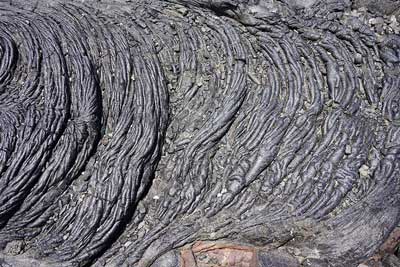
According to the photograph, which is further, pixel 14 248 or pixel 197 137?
pixel 197 137

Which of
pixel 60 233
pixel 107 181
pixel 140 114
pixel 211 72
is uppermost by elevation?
pixel 211 72

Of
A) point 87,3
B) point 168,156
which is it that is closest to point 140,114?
point 168,156

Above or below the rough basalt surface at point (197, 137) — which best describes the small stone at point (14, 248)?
below

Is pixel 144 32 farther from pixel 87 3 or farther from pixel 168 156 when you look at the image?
pixel 168 156

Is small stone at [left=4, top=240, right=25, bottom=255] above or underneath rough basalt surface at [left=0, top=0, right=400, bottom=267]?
underneath

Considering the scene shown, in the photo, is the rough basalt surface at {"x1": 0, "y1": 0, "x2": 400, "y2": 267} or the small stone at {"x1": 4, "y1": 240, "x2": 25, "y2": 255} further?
the rough basalt surface at {"x1": 0, "y1": 0, "x2": 400, "y2": 267}

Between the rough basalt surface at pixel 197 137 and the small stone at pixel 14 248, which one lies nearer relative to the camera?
the small stone at pixel 14 248

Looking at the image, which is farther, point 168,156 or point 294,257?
point 168,156

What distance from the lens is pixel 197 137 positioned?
4023mm

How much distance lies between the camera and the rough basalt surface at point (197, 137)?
11.8 ft

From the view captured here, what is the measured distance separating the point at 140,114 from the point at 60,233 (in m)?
1.02

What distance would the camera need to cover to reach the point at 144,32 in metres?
4.53

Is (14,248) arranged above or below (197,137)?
below

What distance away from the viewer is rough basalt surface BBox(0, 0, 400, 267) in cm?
361
